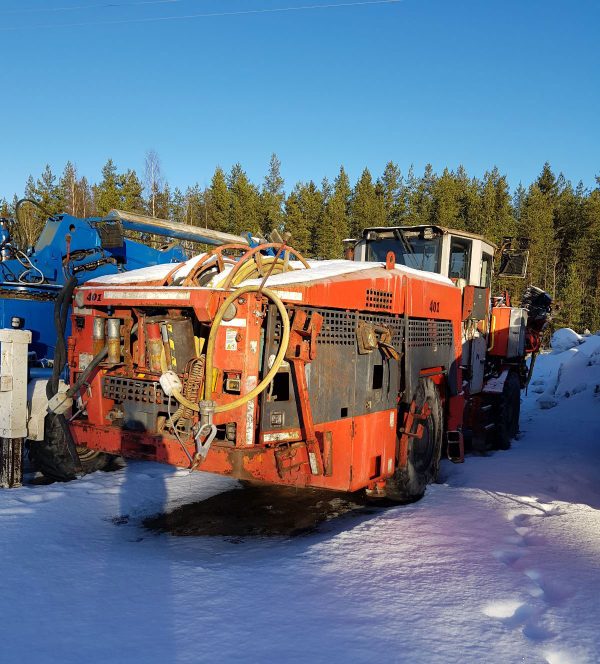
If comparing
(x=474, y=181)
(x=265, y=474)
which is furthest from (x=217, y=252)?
(x=474, y=181)

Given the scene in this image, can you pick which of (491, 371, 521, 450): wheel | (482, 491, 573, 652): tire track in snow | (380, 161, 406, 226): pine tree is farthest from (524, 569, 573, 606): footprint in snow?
(380, 161, 406, 226): pine tree

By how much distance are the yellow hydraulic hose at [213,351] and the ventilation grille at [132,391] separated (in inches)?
15.7

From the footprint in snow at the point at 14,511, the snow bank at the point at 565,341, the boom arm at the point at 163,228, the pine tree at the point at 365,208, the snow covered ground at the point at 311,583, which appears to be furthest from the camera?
the pine tree at the point at 365,208

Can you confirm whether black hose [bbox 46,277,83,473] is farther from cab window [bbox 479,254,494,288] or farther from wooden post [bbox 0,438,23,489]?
cab window [bbox 479,254,494,288]

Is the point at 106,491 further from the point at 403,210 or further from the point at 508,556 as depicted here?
the point at 403,210

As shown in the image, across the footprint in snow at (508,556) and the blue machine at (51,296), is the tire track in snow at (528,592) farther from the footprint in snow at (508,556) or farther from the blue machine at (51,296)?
the blue machine at (51,296)

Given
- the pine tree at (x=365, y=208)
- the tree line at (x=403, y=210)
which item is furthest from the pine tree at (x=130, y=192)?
the pine tree at (x=365, y=208)

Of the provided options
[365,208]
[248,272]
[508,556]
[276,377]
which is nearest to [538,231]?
[365,208]

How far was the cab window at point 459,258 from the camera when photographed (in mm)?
7141

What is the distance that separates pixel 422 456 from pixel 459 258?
2911mm

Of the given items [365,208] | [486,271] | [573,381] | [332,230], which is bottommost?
[573,381]

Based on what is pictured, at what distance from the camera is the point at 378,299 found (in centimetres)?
469

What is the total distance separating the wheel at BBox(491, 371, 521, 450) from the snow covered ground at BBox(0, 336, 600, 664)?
253 cm

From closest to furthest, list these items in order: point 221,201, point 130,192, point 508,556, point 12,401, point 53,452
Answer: point 508,556 → point 12,401 → point 53,452 → point 130,192 → point 221,201
